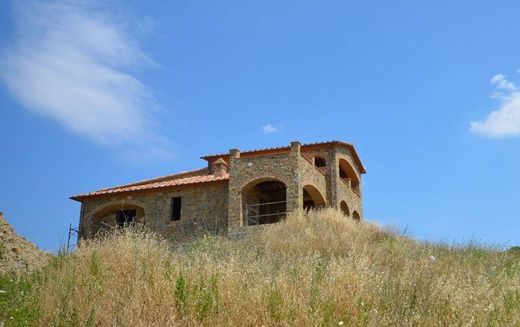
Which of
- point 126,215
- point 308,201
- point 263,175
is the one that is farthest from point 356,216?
point 126,215

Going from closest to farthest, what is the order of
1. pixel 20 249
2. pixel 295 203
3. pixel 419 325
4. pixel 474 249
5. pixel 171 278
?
→ pixel 419 325, pixel 171 278, pixel 20 249, pixel 474 249, pixel 295 203

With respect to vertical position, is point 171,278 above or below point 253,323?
above

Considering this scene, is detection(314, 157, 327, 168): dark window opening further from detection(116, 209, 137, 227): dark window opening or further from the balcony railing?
detection(116, 209, 137, 227): dark window opening

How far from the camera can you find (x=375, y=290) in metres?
6.47

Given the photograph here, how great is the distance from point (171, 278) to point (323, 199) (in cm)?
1795

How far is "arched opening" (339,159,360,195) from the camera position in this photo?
27.6 meters

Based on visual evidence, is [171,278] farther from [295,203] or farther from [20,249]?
[295,203]

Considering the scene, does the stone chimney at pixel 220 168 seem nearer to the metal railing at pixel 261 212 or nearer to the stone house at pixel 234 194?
the stone house at pixel 234 194

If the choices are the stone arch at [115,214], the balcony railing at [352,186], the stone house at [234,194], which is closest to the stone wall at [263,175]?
the stone house at [234,194]

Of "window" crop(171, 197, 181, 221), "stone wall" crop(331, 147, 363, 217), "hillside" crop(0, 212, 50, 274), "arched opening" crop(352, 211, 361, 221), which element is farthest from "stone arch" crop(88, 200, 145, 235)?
"hillside" crop(0, 212, 50, 274)

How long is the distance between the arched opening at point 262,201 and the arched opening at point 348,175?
380cm

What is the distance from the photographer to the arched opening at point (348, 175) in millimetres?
27598

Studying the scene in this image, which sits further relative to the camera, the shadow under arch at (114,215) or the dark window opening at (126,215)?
the dark window opening at (126,215)

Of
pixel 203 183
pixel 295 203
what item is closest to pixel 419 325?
pixel 295 203
